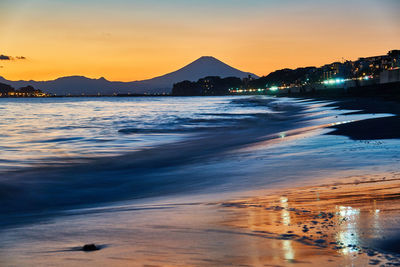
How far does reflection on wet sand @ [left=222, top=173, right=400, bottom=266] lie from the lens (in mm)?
3723

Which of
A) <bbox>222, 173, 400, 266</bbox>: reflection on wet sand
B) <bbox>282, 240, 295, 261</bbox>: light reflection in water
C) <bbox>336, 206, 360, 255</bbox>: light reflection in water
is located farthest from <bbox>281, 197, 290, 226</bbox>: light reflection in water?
<bbox>282, 240, 295, 261</bbox>: light reflection in water

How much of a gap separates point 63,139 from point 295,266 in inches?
889

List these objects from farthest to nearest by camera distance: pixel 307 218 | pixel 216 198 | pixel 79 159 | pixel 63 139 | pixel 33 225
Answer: pixel 63 139
pixel 79 159
pixel 216 198
pixel 33 225
pixel 307 218

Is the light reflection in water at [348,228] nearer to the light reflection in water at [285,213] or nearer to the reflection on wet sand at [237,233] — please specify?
the reflection on wet sand at [237,233]

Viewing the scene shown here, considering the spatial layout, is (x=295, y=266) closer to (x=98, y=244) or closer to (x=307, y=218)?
(x=307, y=218)

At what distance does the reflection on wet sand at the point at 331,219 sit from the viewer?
3.72 metres

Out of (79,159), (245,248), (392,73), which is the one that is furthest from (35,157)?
(392,73)

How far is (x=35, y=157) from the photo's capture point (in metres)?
16.5

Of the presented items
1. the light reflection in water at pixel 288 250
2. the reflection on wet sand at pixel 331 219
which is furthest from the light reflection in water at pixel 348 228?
the light reflection in water at pixel 288 250

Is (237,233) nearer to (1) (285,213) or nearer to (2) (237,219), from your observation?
(2) (237,219)

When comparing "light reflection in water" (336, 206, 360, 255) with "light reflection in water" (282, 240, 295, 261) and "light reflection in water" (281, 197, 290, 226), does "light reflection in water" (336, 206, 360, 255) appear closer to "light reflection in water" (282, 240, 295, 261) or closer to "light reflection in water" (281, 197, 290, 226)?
"light reflection in water" (282, 240, 295, 261)

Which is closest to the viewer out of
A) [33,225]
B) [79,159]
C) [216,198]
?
[33,225]

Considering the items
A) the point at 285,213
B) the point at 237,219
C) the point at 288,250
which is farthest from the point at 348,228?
the point at 237,219

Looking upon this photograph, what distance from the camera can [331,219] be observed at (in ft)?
16.1
